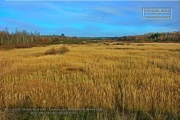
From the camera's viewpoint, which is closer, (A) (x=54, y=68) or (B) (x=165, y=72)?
(A) (x=54, y=68)

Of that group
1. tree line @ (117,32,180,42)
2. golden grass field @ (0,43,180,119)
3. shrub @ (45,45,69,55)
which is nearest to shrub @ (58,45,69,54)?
shrub @ (45,45,69,55)

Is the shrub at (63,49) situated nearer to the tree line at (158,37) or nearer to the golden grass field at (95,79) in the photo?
the golden grass field at (95,79)

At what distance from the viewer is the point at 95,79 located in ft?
23.0

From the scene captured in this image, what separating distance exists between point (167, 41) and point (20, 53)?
4196 mm

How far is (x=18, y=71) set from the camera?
6.61m

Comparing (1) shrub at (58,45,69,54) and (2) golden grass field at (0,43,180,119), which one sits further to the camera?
(1) shrub at (58,45,69,54)

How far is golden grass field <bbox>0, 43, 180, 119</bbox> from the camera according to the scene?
18.7 ft

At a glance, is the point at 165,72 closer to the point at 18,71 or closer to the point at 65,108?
the point at 65,108

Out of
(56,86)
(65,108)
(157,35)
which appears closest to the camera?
(65,108)

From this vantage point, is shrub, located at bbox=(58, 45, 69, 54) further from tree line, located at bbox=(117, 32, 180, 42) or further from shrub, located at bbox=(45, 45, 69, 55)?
tree line, located at bbox=(117, 32, 180, 42)

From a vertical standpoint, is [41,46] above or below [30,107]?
above

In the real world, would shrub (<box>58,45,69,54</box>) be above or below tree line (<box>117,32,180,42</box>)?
below

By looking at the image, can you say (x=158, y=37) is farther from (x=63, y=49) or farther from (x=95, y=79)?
(x=63, y=49)

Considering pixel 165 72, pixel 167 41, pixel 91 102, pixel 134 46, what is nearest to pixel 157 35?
pixel 167 41
